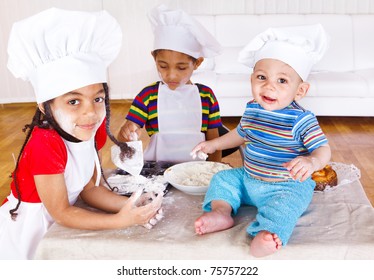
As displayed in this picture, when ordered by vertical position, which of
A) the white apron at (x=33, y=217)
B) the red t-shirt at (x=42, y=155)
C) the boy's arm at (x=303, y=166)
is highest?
the red t-shirt at (x=42, y=155)

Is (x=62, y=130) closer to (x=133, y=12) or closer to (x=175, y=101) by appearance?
(x=175, y=101)

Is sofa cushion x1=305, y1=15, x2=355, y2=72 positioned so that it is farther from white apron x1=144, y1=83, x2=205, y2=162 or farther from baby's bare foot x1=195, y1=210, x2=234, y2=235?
baby's bare foot x1=195, y1=210, x2=234, y2=235

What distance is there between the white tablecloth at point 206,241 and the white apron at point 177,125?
63 cm

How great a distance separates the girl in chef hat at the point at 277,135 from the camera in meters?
1.19

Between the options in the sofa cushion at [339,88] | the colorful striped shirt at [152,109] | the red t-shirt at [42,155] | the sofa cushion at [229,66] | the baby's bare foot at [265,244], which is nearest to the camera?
the baby's bare foot at [265,244]

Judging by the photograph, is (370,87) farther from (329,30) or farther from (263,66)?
(263,66)

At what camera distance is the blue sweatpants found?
1076mm

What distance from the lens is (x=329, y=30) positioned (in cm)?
386

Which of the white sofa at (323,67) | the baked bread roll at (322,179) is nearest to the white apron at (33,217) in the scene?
the baked bread roll at (322,179)

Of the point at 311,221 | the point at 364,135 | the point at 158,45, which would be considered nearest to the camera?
the point at 311,221

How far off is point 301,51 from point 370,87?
7.85 feet

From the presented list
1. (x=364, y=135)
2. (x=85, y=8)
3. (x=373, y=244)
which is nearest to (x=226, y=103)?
(x=364, y=135)

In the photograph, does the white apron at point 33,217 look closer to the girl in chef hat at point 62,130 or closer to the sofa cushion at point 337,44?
the girl in chef hat at point 62,130
